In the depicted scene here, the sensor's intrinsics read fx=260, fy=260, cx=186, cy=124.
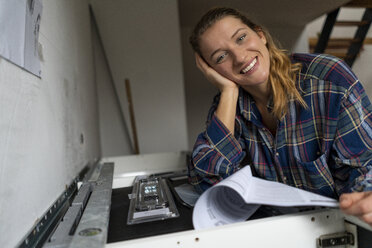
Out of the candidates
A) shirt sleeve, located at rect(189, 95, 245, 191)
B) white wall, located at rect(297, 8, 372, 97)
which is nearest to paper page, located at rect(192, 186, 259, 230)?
shirt sleeve, located at rect(189, 95, 245, 191)

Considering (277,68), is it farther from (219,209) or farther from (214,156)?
(219,209)

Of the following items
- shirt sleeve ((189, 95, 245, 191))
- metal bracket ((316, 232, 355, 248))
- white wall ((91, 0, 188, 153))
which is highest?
white wall ((91, 0, 188, 153))

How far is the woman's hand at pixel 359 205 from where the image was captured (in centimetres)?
45

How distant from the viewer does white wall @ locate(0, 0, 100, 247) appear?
450 mm

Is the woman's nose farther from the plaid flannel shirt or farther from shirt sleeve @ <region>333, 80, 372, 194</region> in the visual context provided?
shirt sleeve @ <region>333, 80, 372, 194</region>

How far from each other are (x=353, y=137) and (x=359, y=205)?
0.31 m

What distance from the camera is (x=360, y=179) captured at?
0.62 m

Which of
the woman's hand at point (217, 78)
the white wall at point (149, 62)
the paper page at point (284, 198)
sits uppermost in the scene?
the white wall at point (149, 62)

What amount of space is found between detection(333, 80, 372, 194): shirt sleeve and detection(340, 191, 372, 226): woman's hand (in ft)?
0.68

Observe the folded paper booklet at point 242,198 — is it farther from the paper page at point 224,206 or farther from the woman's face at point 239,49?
the woman's face at point 239,49

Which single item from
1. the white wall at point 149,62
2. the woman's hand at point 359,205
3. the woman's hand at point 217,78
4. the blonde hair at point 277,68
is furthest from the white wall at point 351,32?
the white wall at point 149,62

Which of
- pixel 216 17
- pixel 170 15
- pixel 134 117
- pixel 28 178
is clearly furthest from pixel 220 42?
pixel 134 117

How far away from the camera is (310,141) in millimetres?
807

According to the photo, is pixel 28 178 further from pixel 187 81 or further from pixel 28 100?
pixel 187 81
